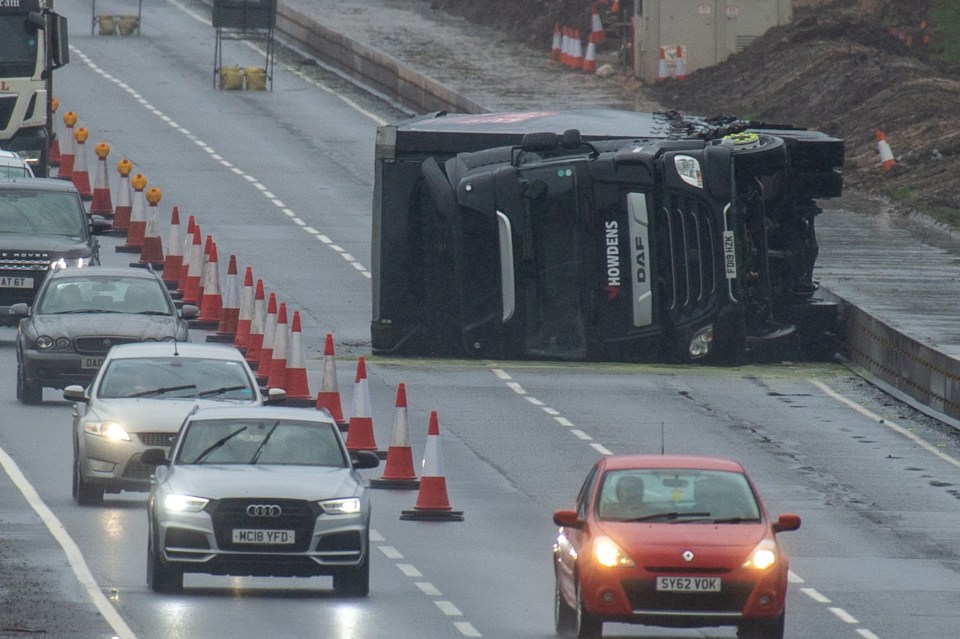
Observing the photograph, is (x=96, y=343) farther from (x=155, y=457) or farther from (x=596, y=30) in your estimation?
(x=596, y=30)

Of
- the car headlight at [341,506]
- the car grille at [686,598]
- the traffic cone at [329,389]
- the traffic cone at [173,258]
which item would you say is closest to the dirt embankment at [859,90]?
the traffic cone at [173,258]

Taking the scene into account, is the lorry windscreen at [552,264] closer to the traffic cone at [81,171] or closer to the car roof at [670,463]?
the car roof at [670,463]

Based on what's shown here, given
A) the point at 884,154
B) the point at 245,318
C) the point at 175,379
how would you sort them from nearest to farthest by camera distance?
the point at 175,379
the point at 245,318
the point at 884,154

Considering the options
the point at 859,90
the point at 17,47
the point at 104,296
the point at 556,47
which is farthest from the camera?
the point at 556,47

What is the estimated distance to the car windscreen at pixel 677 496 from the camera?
1573 centimetres

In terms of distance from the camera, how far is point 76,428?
20859mm

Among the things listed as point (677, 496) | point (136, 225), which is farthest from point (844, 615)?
point (136, 225)

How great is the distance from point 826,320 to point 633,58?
28.2m

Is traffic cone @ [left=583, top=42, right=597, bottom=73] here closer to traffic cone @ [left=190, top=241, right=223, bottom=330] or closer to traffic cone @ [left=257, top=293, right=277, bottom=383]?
traffic cone @ [left=190, top=241, right=223, bottom=330]

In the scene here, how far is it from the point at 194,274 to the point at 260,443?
51.1 feet

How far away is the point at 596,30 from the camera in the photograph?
210ft

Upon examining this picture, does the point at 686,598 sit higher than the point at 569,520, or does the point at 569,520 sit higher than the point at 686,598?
the point at 569,520

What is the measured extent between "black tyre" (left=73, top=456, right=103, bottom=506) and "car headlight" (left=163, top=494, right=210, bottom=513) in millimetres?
4107

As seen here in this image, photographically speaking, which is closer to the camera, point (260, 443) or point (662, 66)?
point (260, 443)
